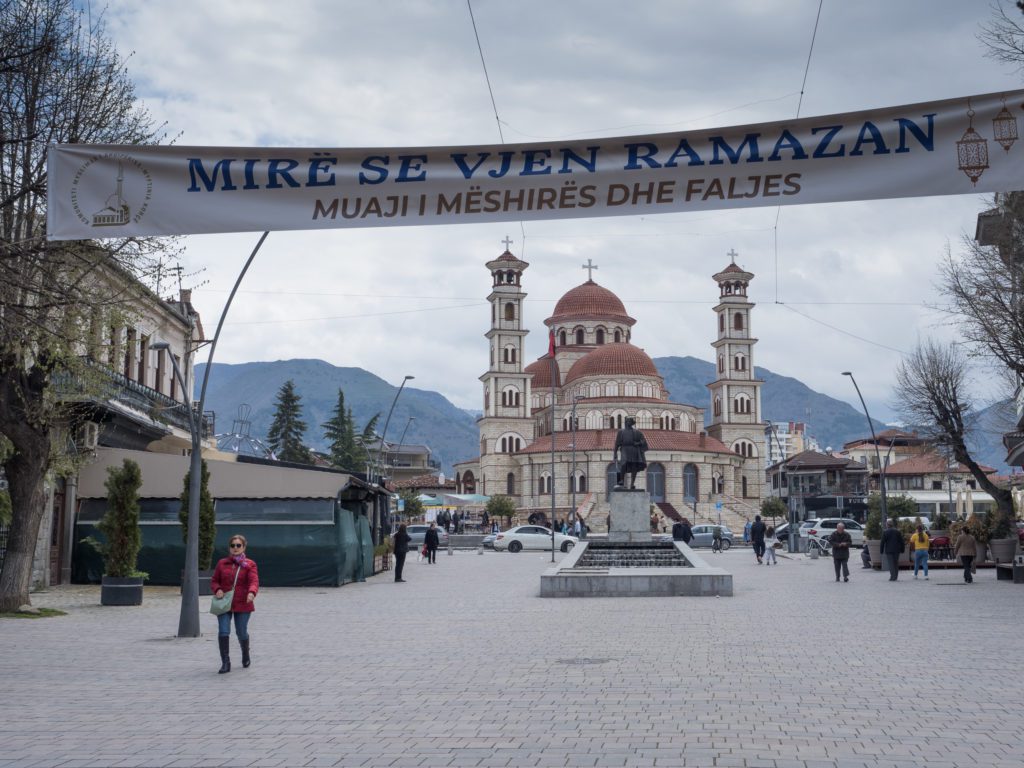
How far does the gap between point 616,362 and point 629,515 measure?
63.4 m

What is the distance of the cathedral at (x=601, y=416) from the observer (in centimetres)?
9212

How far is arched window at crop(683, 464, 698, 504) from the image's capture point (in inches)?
3656

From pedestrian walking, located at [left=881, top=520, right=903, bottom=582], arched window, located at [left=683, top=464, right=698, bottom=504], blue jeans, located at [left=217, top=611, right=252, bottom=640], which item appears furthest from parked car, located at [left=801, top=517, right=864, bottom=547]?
blue jeans, located at [left=217, top=611, right=252, bottom=640]

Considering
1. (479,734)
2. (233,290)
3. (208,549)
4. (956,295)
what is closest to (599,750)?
(479,734)

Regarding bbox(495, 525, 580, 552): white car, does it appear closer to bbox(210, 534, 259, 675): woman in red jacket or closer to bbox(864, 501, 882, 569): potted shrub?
bbox(864, 501, 882, 569): potted shrub

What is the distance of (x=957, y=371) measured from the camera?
4106cm

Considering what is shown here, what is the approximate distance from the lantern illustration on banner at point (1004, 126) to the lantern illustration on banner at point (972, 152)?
9cm

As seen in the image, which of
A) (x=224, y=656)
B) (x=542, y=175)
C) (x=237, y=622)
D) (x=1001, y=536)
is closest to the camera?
(x=542, y=175)

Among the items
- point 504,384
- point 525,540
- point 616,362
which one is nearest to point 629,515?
point 525,540

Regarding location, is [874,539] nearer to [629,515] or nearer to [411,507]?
[629,515]

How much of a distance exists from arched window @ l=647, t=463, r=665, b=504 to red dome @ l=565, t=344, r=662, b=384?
31.7ft

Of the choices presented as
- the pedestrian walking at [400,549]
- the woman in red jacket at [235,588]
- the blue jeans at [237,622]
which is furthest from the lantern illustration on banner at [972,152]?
the pedestrian walking at [400,549]

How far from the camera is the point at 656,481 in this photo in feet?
302

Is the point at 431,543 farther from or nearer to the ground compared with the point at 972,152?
nearer to the ground
